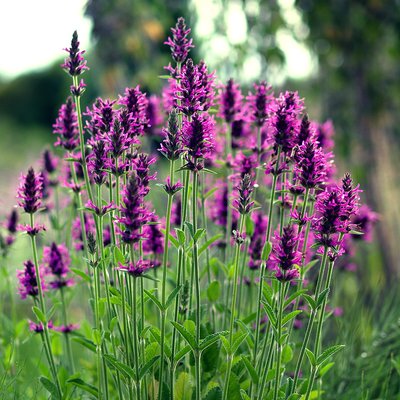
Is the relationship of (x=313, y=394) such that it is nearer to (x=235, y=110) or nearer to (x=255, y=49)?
(x=235, y=110)

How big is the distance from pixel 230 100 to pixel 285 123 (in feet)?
1.75

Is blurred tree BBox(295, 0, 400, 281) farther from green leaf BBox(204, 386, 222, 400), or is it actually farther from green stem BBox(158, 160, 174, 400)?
green stem BBox(158, 160, 174, 400)

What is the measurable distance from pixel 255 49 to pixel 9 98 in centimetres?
2600

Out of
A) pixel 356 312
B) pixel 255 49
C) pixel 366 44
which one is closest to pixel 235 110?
pixel 356 312

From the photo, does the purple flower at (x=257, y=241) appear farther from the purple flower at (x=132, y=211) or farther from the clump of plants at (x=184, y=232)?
the purple flower at (x=132, y=211)

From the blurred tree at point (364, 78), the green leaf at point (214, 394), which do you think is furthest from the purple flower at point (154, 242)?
the blurred tree at point (364, 78)

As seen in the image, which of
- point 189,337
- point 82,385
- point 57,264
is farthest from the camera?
point 57,264

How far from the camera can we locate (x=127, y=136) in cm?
180

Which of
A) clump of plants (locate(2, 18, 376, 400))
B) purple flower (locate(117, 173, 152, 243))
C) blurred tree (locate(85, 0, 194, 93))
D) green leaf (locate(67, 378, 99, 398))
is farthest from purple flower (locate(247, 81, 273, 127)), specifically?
blurred tree (locate(85, 0, 194, 93))

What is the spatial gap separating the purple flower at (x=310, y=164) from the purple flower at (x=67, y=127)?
841mm

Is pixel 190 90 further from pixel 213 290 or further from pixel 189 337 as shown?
pixel 213 290

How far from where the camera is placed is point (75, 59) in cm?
192

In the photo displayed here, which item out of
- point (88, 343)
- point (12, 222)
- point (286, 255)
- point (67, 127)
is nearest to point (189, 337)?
point (286, 255)

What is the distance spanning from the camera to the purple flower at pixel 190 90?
5.78 ft
